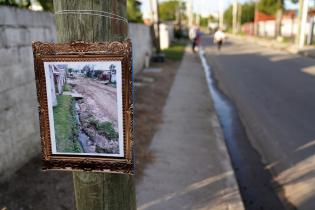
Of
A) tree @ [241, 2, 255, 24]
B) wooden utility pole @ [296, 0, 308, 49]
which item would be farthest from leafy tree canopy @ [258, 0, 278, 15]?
wooden utility pole @ [296, 0, 308, 49]

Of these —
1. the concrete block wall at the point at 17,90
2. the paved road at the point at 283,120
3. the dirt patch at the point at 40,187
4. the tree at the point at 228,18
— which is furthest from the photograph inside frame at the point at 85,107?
the tree at the point at 228,18

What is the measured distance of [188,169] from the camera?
17.4 ft

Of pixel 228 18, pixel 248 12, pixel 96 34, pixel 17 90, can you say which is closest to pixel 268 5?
pixel 248 12

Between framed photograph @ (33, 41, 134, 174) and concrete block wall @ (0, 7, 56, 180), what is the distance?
2.55m

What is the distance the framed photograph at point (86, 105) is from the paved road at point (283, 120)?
3241mm

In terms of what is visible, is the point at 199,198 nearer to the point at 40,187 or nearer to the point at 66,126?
the point at 40,187

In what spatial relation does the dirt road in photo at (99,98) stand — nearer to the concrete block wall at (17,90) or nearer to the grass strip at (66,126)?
the grass strip at (66,126)

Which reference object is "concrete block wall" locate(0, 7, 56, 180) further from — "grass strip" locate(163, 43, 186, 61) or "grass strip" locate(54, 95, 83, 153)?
"grass strip" locate(163, 43, 186, 61)

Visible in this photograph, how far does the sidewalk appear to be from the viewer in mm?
4328

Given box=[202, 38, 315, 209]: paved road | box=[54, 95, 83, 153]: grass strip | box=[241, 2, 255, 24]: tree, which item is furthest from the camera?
box=[241, 2, 255, 24]: tree

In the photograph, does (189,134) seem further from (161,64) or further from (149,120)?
(161,64)

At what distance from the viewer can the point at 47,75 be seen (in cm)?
203

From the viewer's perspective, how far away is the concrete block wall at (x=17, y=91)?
4488 mm

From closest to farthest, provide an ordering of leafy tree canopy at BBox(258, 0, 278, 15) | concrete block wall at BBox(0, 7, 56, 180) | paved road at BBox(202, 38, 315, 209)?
1. concrete block wall at BBox(0, 7, 56, 180)
2. paved road at BBox(202, 38, 315, 209)
3. leafy tree canopy at BBox(258, 0, 278, 15)
